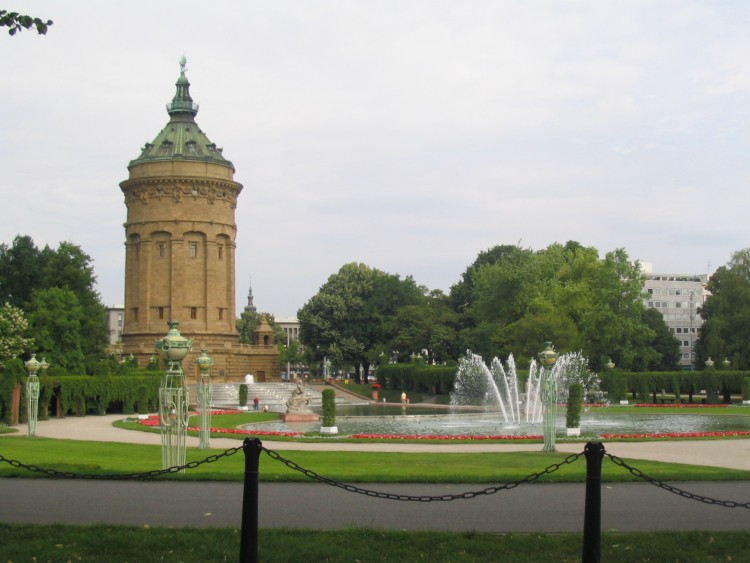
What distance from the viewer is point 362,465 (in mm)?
18781

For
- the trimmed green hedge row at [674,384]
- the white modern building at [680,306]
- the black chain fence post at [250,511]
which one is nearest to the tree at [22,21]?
the black chain fence post at [250,511]

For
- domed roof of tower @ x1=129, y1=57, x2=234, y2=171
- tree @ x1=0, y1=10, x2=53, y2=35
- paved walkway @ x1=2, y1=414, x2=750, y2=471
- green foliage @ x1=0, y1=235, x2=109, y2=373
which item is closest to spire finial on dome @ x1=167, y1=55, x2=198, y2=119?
domed roof of tower @ x1=129, y1=57, x2=234, y2=171

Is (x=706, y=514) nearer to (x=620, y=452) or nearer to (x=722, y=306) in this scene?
(x=620, y=452)

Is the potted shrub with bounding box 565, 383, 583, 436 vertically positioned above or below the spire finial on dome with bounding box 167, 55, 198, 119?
below

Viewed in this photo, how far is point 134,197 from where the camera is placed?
3063 inches

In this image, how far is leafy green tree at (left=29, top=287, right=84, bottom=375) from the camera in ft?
181

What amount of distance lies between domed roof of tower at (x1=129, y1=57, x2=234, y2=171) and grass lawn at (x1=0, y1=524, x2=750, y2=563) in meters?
68.8

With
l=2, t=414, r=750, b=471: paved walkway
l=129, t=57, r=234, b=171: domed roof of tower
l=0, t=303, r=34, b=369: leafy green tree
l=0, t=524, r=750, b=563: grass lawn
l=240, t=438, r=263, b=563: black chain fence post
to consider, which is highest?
l=129, t=57, r=234, b=171: domed roof of tower

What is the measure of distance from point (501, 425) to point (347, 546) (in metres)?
27.9

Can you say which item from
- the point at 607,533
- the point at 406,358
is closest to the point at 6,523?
the point at 607,533

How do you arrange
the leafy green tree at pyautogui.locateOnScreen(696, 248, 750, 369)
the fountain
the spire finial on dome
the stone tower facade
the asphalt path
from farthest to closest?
the spire finial on dome, the stone tower facade, the leafy green tree at pyautogui.locateOnScreen(696, 248, 750, 369), the fountain, the asphalt path

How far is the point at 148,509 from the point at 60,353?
153ft

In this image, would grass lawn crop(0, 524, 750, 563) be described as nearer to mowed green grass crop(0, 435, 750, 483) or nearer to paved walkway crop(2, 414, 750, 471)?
mowed green grass crop(0, 435, 750, 483)

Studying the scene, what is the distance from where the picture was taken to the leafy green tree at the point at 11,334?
45.8 m
